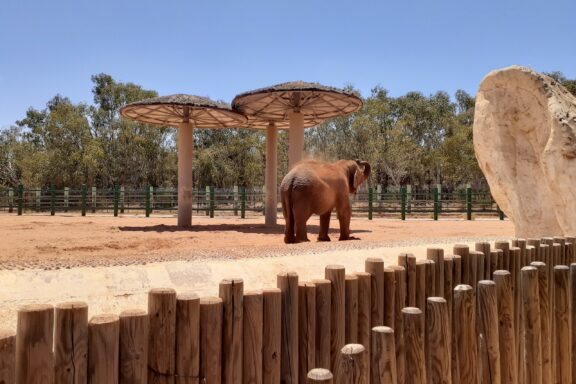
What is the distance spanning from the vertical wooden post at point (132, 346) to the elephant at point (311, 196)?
7.46 meters

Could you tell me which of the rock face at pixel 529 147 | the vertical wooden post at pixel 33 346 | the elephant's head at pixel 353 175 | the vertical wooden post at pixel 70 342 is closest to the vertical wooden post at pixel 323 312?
the vertical wooden post at pixel 70 342

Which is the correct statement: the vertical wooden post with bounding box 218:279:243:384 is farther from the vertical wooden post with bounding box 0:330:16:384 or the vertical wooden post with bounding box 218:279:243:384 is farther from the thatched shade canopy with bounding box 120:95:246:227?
the thatched shade canopy with bounding box 120:95:246:227

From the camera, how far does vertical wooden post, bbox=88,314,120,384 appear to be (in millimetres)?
1654

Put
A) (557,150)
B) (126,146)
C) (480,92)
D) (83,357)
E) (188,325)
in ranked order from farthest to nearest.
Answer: (126,146) → (480,92) → (557,150) → (188,325) → (83,357)

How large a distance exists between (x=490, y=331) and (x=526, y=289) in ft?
1.66

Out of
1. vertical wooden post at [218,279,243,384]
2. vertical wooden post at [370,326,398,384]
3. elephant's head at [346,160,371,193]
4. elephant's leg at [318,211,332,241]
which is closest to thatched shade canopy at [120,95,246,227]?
A: elephant's head at [346,160,371,193]

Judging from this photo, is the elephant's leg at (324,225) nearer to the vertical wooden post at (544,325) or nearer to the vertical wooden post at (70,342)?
the vertical wooden post at (544,325)

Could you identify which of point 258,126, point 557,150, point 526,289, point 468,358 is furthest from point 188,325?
point 258,126

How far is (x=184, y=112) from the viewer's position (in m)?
15.1

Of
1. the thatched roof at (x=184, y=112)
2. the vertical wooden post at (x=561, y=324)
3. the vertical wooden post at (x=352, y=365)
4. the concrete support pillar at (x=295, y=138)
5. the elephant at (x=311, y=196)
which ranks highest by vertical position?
the thatched roof at (x=184, y=112)

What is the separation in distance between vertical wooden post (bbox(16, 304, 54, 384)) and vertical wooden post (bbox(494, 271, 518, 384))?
2.14m

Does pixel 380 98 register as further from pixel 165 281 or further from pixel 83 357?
pixel 83 357

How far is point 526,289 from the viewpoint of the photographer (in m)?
2.62

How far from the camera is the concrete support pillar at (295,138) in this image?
1369cm
